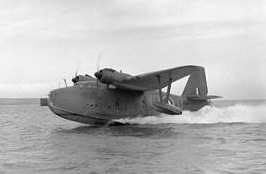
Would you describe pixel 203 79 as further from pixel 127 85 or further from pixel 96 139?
pixel 96 139

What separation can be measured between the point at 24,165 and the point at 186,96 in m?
22.7

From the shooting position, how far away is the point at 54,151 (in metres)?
15.8

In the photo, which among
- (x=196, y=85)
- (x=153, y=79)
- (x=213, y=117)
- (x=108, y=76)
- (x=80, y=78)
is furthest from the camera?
(x=213, y=117)

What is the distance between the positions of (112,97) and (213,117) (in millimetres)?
11454

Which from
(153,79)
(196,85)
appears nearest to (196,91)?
(196,85)

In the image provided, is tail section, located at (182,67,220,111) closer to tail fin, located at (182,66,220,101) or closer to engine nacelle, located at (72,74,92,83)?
tail fin, located at (182,66,220,101)

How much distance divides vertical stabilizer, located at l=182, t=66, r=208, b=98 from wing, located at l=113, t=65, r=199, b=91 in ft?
20.0

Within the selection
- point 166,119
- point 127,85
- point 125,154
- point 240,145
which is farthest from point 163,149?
point 166,119

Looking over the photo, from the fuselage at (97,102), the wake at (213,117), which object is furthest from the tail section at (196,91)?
the fuselage at (97,102)

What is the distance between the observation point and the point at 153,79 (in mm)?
26859

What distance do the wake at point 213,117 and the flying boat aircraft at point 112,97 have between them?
0.75 metres

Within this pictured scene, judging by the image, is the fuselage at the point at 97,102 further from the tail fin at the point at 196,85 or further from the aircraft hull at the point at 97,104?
the tail fin at the point at 196,85

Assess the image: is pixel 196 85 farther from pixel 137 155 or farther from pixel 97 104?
pixel 137 155

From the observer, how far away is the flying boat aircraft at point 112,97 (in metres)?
25.8
